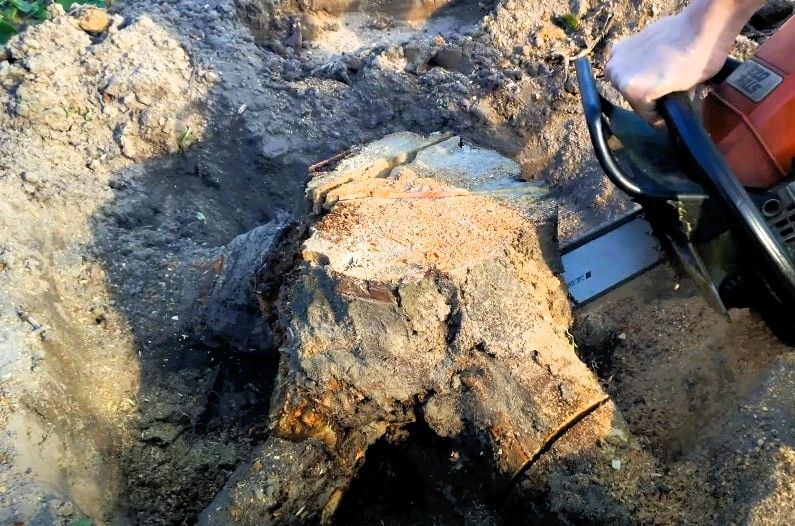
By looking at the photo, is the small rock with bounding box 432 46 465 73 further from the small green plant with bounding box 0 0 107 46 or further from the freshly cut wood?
the small green plant with bounding box 0 0 107 46

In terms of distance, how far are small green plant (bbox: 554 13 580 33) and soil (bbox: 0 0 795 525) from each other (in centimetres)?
4

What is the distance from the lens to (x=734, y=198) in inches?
65.2

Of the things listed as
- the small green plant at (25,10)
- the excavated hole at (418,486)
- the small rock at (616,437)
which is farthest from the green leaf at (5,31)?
the small rock at (616,437)

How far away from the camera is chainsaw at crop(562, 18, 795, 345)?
170cm

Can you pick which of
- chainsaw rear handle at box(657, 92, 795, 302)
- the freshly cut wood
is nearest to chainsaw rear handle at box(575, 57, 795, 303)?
chainsaw rear handle at box(657, 92, 795, 302)

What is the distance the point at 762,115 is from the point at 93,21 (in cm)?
328

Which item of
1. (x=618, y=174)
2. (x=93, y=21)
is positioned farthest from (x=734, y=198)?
(x=93, y=21)

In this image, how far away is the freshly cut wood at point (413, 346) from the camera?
1.97 metres

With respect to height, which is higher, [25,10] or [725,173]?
[25,10]

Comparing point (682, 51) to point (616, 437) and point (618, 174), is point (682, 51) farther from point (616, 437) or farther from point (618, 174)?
point (616, 437)

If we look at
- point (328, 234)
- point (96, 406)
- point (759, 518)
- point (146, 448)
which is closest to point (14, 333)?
point (96, 406)

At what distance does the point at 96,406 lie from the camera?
97.3 inches

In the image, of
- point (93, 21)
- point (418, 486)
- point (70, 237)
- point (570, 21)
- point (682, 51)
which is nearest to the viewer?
point (682, 51)

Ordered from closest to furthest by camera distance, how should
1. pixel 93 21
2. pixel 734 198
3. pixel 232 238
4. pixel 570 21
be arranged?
pixel 734 198, pixel 232 238, pixel 570 21, pixel 93 21
